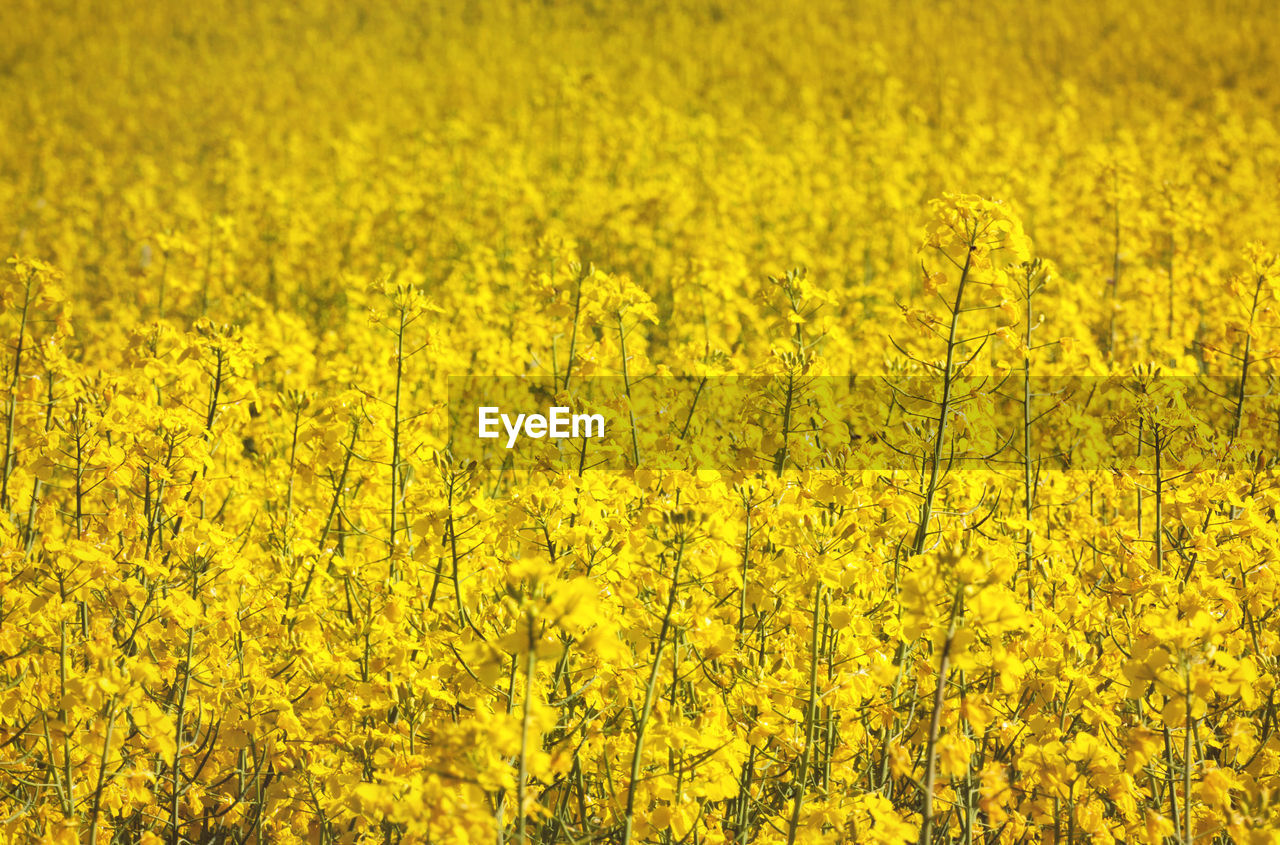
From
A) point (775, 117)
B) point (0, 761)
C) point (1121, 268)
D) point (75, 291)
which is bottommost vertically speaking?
point (0, 761)

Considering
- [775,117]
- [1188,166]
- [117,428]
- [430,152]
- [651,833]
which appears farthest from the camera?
[775,117]

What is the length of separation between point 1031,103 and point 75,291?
13136mm

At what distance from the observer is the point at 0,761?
3027 millimetres

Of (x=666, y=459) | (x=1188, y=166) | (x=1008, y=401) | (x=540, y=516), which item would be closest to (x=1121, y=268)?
(x=1188, y=166)

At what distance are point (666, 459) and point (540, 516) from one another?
26.2 inches

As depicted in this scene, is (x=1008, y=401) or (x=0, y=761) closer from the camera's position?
(x=0, y=761)

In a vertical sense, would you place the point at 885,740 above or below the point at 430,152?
below

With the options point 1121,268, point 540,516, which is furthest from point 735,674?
point 1121,268

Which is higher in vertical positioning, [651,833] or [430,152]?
[430,152]

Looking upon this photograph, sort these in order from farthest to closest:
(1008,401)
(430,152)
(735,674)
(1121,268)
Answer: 1. (430,152)
2. (1121,268)
3. (1008,401)
4. (735,674)

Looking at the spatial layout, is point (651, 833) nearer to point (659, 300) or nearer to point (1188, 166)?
point (659, 300)

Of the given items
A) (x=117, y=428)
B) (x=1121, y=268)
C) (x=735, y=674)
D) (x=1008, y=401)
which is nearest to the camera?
(x=735, y=674)

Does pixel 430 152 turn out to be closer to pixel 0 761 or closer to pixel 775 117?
pixel 775 117

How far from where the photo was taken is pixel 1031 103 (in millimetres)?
15836
